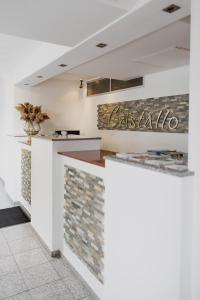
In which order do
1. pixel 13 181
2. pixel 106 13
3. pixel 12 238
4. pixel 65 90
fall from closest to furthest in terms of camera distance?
pixel 106 13
pixel 12 238
pixel 13 181
pixel 65 90

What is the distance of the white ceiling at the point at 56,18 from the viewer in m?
1.99

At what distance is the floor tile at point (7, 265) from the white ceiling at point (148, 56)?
297 centimetres

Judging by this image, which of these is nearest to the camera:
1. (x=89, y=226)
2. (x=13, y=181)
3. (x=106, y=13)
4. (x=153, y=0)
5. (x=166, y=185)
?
(x=166, y=185)

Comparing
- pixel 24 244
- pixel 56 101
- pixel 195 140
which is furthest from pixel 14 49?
pixel 195 140

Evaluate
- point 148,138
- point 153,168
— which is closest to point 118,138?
point 148,138

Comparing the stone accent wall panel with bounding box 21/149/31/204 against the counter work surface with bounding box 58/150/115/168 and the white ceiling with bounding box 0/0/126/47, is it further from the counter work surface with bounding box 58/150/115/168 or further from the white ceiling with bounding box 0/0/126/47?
the white ceiling with bounding box 0/0/126/47

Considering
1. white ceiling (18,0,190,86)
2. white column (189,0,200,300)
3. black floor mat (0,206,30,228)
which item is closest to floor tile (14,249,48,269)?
Result: black floor mat (0,206,30,228)

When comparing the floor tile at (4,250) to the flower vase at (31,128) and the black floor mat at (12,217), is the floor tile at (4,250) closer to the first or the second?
the black floor mat at (12,217)

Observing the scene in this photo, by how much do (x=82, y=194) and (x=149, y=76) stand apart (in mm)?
3202

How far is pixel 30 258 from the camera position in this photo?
319cm

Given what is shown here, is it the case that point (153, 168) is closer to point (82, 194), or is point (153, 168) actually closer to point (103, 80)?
point (82, 194)

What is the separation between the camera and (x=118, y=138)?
584 centimetres

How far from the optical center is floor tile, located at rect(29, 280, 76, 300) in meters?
2.45

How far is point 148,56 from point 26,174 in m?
2.83
